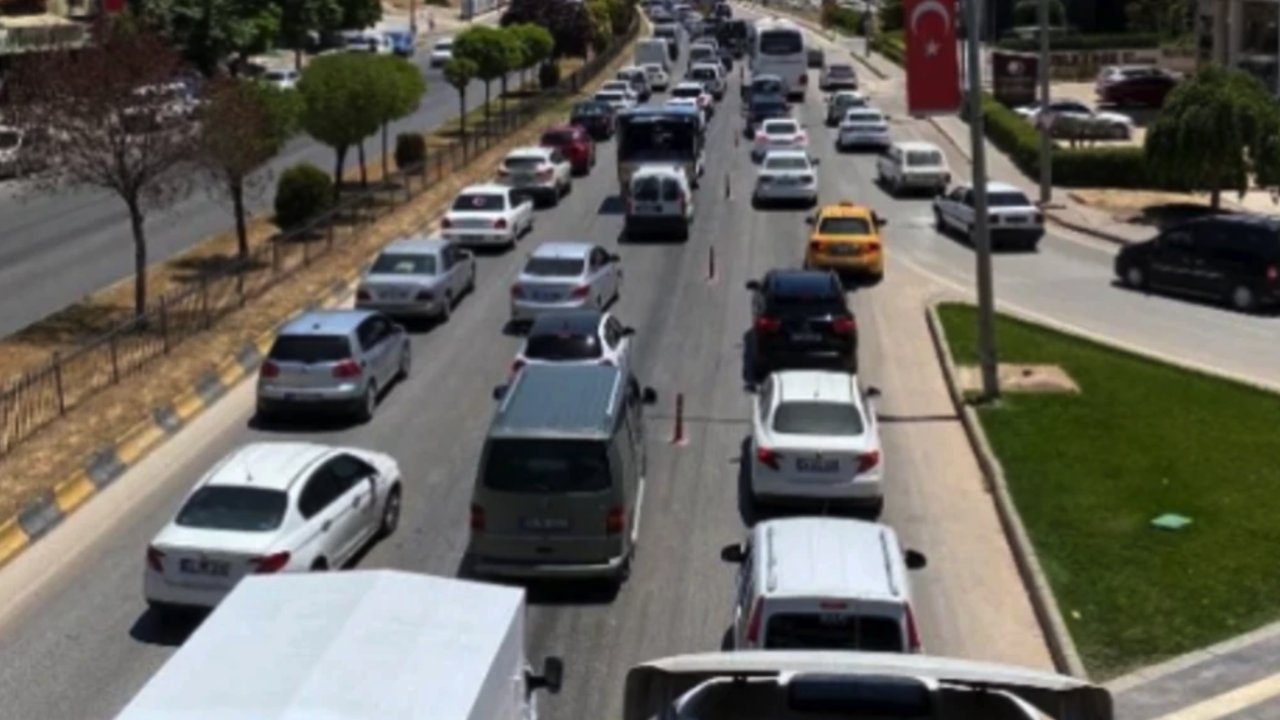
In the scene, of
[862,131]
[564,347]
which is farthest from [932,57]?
[862,131]

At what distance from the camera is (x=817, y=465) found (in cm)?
2203

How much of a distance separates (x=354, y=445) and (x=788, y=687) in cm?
1857

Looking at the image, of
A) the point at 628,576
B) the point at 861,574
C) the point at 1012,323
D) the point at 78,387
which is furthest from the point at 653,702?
the point at 1012,323

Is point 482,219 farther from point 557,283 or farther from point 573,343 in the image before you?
point 573,343

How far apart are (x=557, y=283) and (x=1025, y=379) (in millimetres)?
8395

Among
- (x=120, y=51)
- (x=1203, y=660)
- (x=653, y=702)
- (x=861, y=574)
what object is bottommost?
(x=1203, y=660)

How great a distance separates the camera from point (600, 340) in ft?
90.8

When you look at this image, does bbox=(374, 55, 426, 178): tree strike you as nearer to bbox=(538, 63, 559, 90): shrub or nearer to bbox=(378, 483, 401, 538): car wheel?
bbox=(378, 483, 401, 538): car wheel

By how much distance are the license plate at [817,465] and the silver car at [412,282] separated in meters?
13.2

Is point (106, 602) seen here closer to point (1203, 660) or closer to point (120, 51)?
point (1203, 660)

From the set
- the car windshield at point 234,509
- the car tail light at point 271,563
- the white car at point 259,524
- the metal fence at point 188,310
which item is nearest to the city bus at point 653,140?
the metal fence at point 188,310

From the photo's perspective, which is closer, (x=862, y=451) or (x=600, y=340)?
(x=862, y=451)

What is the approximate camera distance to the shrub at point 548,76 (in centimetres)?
8431

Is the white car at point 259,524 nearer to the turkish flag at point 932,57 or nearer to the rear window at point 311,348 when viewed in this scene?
the rear window at point 311,348
